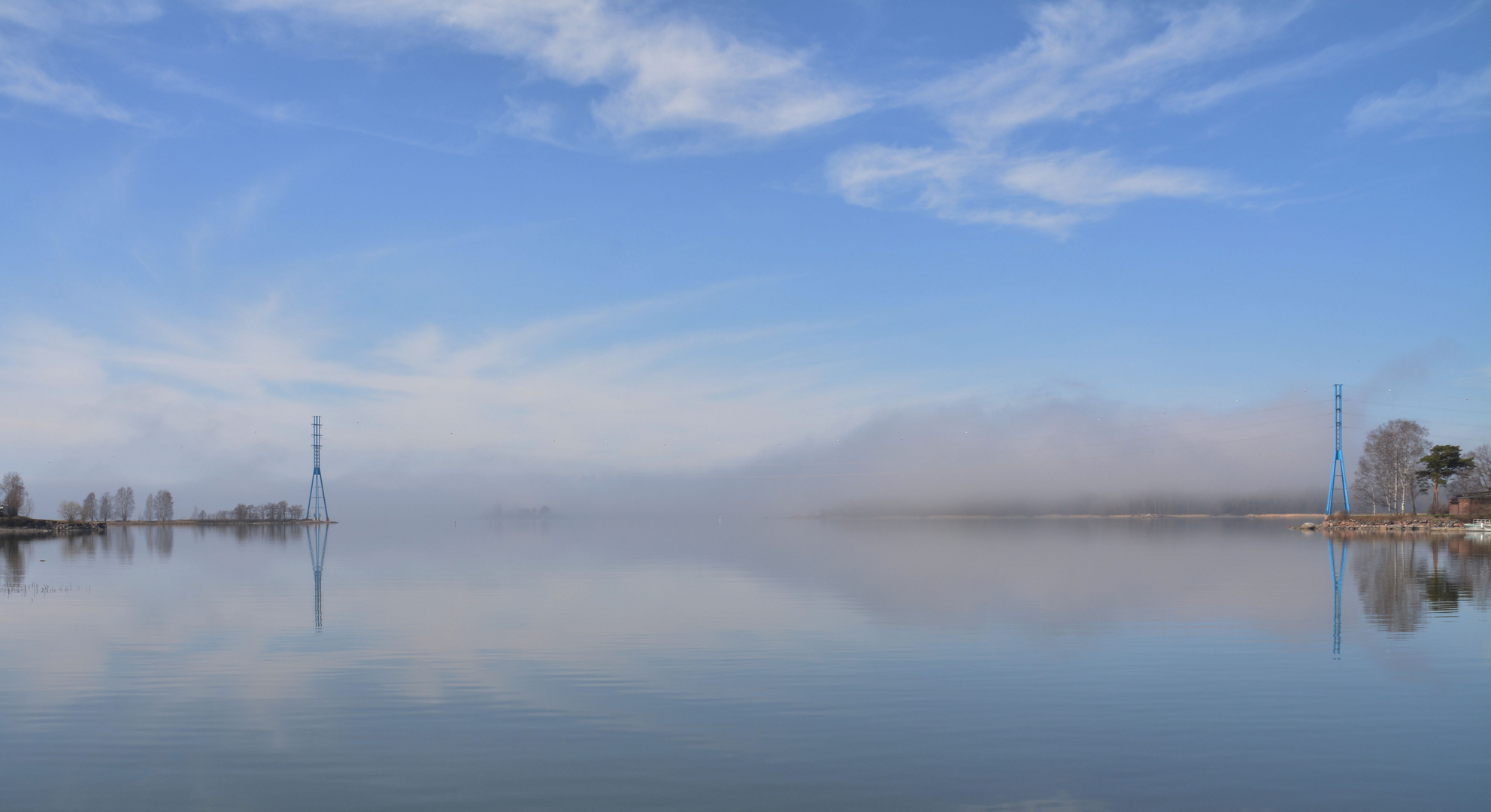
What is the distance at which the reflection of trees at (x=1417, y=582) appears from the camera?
37.0 metres

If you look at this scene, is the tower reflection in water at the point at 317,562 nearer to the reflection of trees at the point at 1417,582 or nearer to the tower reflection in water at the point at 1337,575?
the tower reflection in water at the point at 1337,575

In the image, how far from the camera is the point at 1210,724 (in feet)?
61.5

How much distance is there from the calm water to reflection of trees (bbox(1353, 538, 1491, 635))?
441 mm

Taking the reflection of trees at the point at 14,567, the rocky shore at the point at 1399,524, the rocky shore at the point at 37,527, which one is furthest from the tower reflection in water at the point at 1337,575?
the rocky shore at the point at 37,527

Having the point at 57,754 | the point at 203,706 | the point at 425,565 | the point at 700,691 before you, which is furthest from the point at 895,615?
the point at 425,565

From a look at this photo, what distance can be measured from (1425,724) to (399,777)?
1998cm

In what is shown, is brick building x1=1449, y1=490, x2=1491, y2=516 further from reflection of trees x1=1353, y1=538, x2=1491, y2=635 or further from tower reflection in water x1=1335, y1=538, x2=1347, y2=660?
reflection of trees x1=1353, y1=538, x2=1491, y2=635

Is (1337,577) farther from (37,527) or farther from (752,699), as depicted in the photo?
(37,527)

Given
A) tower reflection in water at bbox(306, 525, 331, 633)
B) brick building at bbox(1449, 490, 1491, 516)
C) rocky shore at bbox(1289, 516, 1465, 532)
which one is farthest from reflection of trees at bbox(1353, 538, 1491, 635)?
brick building at bbox(1449, 490, 1491, 516)

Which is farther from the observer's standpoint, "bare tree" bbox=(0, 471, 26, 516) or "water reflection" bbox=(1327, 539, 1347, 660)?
"bare tree" bbox=(0, 471, 26, 516)

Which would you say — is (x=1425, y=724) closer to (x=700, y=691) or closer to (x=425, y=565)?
(x=700, y=691)

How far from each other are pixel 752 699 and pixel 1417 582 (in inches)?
1836

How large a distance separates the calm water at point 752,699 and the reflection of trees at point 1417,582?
441 millimetres

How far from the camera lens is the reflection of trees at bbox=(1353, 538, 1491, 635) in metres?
37.0
